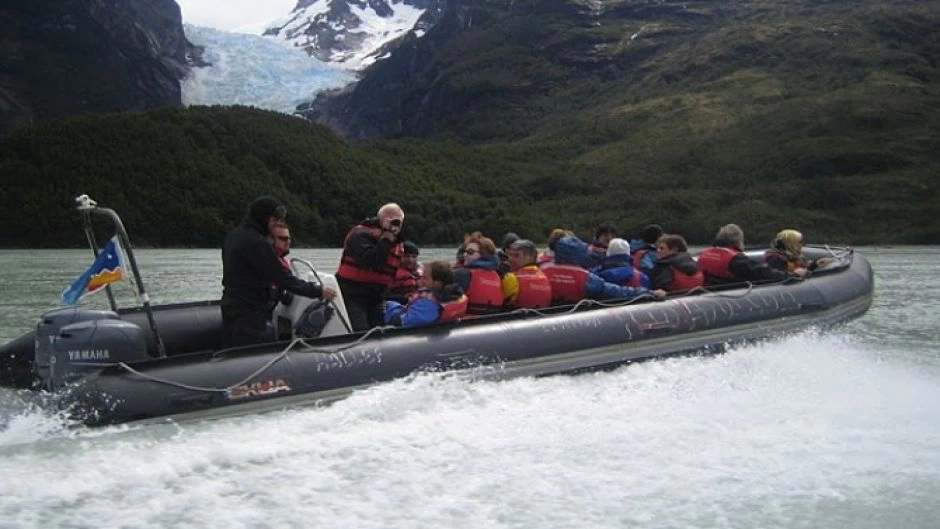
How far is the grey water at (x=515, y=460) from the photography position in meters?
4.34

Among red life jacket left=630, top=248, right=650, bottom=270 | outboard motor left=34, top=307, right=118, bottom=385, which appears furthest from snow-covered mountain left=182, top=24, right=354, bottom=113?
outboard motor left=34, top=307, right=118, bottom=385

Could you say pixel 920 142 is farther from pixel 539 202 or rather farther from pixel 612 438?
pixel 612 438

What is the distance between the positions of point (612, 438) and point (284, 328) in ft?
8.65

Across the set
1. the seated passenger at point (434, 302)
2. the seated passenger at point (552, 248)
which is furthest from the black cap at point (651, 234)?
the seated passenger at point (434, 302)

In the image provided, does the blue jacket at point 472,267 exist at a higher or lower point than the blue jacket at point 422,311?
higher

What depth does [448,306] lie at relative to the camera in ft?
23.1

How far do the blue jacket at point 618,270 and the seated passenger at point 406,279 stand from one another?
188 cm

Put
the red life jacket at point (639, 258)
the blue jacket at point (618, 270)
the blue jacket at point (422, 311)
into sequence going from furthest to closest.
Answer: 1. the red life jacket at point (639, 258)
2. the blue jacket at point (618, 270)
3. the blue jacket at point (422, 311)

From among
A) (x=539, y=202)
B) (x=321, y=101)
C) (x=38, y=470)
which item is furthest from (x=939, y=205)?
(x=321, y=101)

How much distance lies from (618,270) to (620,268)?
3 cm

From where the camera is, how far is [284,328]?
687cm

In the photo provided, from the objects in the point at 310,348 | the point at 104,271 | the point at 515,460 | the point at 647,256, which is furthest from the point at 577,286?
the point at 104,271

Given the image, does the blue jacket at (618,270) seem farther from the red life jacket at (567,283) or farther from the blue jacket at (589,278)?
the red life jacket at (567,283)

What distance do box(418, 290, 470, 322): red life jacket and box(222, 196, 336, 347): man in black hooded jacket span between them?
0.85m
